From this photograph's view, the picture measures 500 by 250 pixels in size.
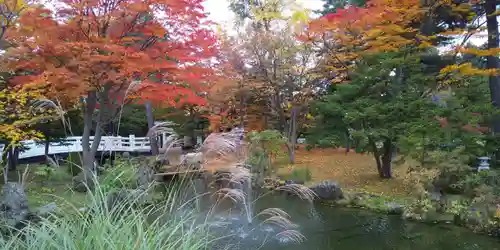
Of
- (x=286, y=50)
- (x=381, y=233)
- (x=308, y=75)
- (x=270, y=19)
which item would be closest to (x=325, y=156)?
(x=308, y=75)

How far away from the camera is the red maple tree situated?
21.1ft

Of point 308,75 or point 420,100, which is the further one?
point 308,75

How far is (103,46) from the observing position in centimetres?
645

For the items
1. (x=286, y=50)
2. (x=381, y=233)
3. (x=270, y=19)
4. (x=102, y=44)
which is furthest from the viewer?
(x=270, y=19)

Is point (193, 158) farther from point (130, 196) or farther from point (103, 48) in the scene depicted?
point (103, 48)

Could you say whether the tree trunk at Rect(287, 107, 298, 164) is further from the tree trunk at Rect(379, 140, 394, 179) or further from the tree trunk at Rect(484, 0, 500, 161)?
the tree trunk at Rect(484, 0, 500, 161)

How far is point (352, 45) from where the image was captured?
35.7ft

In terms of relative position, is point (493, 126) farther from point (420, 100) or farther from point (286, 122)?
point (286, 122)

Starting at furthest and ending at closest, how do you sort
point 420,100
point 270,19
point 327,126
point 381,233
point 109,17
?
A: 1. point 270,19
2. point 327,126
3. point 420,100
4. point 109,17
5. point 381,233

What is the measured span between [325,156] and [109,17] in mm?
8524

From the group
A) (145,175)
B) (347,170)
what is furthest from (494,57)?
(145,175)

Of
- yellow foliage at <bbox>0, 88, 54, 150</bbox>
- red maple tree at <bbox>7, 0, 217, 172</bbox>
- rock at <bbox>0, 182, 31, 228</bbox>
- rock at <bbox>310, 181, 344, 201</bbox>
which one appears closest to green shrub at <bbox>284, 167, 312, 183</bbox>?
rock at <bbox>310, 181, 344, 201</bbox>

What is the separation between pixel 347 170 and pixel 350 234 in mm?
4765

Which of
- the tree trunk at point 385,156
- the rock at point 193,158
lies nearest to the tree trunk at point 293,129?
the tree trunk at point 385,156
